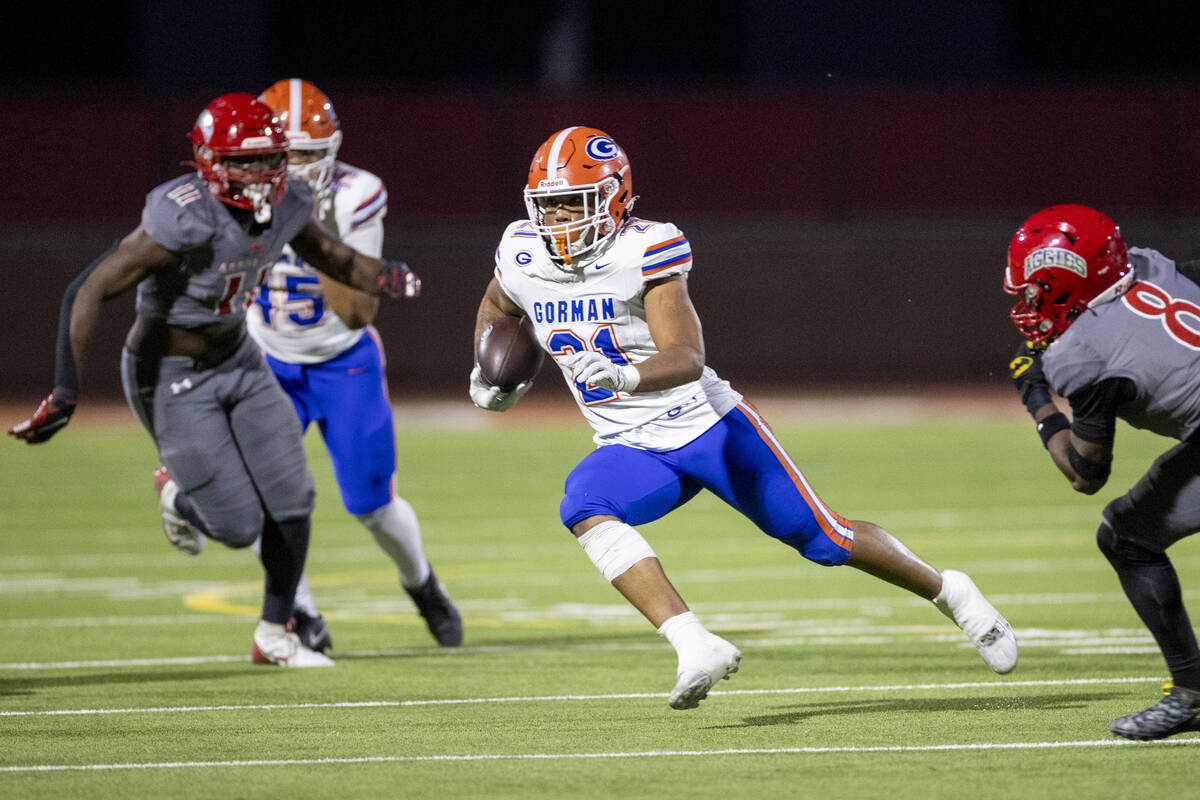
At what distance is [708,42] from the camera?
2248cm

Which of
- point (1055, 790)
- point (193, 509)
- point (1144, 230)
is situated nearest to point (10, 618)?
point (193, 509)

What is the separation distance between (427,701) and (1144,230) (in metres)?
15.5

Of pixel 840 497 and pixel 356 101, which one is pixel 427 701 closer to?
pixel 840 497

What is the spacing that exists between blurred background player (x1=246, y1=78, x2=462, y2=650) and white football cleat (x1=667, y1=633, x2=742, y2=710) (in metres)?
2.33

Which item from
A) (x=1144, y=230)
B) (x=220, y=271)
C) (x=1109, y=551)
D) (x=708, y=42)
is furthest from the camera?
(x=708, y=42)

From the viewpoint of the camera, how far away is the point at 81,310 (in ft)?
18.3

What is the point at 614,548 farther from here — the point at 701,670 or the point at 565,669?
the point at 565,669

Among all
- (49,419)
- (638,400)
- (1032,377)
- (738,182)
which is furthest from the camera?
(738,182)

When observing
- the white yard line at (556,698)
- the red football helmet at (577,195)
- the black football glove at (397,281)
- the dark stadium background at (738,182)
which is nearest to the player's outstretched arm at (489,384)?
the red football helmet at (577,195)

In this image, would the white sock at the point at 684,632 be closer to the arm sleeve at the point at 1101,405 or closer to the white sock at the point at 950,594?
the white sock at the point at 950,594

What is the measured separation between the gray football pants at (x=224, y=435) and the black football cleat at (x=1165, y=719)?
2926mm

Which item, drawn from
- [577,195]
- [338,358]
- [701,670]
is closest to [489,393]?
[577,195]

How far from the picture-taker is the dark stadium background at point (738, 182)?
19.2m

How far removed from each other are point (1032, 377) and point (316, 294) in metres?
2.99
